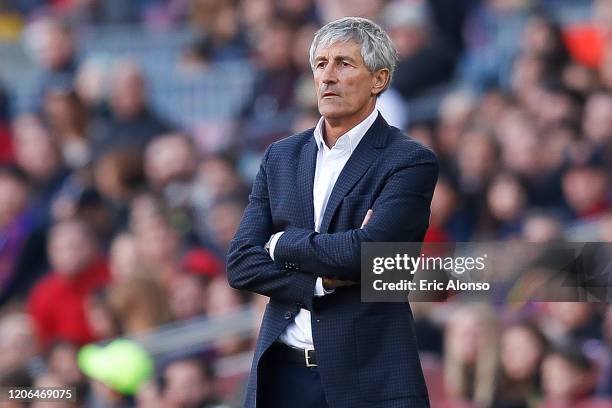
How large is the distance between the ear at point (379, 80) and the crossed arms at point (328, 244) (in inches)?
7.9

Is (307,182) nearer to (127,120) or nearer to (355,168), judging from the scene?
(355,168)

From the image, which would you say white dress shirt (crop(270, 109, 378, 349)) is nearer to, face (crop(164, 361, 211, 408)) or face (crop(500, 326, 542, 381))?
face (crop(500, 326, 542, 381))

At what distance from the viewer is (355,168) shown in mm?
2908

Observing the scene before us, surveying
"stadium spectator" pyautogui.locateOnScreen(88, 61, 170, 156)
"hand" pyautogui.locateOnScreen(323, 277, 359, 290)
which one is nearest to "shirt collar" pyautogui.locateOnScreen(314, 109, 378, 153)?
"hand" pyautogui.locateOnScreen(323, 277, 359, 290)

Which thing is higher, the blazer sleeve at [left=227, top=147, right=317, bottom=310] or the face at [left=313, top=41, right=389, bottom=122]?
the face at [left=313, top=41, right=389, bottom=122]

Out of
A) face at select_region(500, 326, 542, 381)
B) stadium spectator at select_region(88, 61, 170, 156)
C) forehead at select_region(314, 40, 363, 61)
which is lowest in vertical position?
face at select_region(500, 326, 542, 381)

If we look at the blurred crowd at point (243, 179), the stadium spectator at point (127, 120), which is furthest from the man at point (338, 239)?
the stadium spectator at point (127, 120)

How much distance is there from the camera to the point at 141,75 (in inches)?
313

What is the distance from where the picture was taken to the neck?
2957 millimetres

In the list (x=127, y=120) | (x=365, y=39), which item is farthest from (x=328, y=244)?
(x=127, y=120)

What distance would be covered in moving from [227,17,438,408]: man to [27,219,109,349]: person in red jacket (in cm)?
412

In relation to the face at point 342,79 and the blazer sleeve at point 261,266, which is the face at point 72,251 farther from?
the face at point 342,79

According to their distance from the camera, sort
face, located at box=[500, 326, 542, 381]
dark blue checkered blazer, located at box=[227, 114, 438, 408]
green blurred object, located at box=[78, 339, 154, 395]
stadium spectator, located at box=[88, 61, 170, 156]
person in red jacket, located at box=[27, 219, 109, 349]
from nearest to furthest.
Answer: dark blue checkered blazer, located at box=[227, 114, 438, 408], face, located at box=[500, 326, 542, 381], green blurred object, located at box=[78, 339, 154, 395], person in red jacket, located at box=[27, 219, 109, 349], stadium spectator, located at box=[88, 61, 170, 156]

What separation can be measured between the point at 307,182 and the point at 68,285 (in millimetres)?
4410
